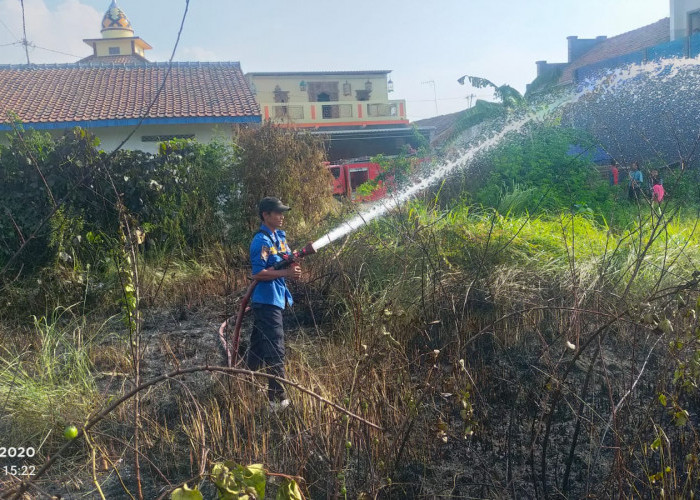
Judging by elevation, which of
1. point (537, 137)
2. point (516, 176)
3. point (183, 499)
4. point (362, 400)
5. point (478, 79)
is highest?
point (478, 79)

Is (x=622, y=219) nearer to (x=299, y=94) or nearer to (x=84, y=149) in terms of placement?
(x=84, y=149)

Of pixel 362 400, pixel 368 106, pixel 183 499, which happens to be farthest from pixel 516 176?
pixel 368 106

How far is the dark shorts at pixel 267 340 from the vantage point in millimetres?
4355

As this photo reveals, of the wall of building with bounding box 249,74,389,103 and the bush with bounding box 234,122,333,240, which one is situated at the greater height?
the wall of building with bounding box 249,74,389,103

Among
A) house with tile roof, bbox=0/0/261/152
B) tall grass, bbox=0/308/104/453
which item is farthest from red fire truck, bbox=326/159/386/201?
tall grass, bbox=0/308/104/453

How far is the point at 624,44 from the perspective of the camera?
27.9 m

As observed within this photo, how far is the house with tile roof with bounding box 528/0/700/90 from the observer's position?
16.1m

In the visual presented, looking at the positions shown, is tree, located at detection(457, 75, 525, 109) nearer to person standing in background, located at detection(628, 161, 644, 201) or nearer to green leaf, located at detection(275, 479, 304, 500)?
person standing in background, located at detection(628, 161, 644, 201)

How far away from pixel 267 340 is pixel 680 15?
2129cm

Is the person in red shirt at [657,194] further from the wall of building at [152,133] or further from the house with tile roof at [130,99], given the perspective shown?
the wall of building at [152,133]

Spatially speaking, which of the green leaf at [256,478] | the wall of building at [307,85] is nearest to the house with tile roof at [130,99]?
the wall of building at [307,85]

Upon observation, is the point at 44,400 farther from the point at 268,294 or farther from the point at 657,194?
the point at 657,194

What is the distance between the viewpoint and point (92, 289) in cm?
696

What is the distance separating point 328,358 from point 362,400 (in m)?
1.22
